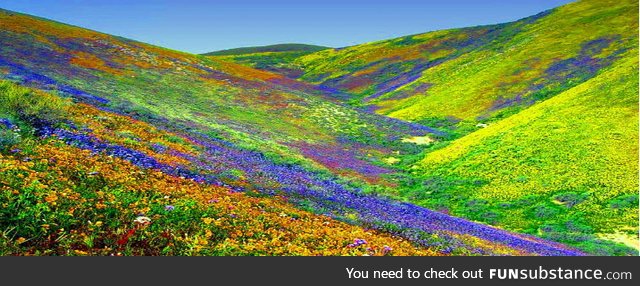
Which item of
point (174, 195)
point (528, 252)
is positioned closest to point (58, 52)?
point (174, 195)

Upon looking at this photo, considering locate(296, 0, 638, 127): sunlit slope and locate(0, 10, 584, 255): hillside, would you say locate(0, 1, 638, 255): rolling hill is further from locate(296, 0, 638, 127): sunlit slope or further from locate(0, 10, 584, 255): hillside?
locate(296, 0, 638, 127): sunlit slope

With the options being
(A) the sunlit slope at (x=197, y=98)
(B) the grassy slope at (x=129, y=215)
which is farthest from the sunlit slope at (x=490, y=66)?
(B) the grassy slope at (x=129, y=215)

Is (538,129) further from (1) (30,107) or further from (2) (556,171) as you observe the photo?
(1) (30,107)

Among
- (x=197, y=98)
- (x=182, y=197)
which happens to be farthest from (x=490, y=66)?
(x=182, y=197)
